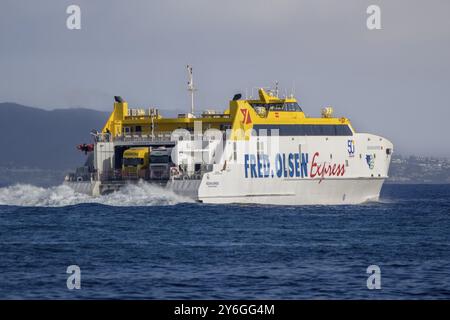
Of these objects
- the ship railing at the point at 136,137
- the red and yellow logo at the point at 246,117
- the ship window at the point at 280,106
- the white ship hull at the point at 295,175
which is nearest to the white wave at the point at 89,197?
the white ship hull at the point at 295,175

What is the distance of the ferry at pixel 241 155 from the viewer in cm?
5419

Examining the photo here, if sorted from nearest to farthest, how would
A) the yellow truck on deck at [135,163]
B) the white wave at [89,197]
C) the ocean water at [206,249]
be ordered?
the ocean water at [206,249] < the white wave at [89,197] < the yellow truck on deck at [135,163]

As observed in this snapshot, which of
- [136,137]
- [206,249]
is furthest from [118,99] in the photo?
[206,249]

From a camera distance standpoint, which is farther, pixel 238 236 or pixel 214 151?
pixel 214 151

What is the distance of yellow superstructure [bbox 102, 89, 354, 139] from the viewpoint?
56.6m

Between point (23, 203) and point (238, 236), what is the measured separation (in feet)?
58.3

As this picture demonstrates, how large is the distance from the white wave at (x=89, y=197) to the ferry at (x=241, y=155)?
20.4 inches

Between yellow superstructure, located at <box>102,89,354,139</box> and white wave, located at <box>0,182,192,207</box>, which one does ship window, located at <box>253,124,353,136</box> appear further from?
white wave, located at <box>0,182,192,207</box>

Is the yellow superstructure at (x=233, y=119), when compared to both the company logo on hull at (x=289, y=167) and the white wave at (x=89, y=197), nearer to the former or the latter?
the company logo on hull at (x=289, y=167)

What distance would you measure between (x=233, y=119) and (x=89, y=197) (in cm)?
870
